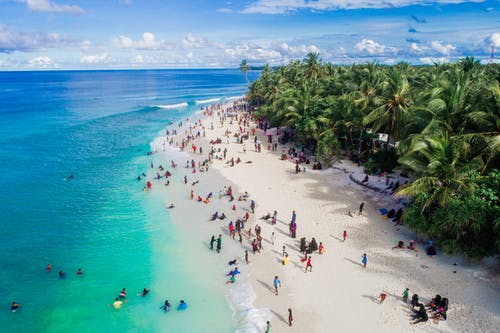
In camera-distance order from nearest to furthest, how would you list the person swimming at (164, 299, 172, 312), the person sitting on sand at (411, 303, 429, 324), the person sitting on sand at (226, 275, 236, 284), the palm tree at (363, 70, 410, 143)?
1. the person sitting on sand at (411, 303, 429, 324)
2. the person swimming at (164, 299, 172, 312)
3. the person sitting on sand at (226, 275, 236, 284)
4. the palm tree at (363, 70, 410, 143)

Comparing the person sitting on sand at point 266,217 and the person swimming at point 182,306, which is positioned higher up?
the person sitting on sand at point 266,217

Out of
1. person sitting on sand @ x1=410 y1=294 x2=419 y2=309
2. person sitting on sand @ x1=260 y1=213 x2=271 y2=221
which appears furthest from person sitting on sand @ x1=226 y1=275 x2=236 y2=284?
person sitting on sand @ x1=410 y1=294 x2=419 y2=309

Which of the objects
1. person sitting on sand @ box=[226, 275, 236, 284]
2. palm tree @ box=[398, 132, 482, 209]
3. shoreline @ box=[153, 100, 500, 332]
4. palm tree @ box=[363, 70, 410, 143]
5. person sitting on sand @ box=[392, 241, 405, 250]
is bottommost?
person sitting on sand @ box=[226, 275, 236, 284]

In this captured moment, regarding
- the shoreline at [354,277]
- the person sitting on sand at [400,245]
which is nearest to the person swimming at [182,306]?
the shoreline at [354,277]

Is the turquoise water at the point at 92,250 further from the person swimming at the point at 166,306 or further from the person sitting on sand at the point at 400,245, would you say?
the person sitting on sand at the point at 400,245

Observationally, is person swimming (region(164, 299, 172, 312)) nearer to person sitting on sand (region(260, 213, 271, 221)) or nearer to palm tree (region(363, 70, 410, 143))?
person sitting on sand (region(260, 213, 271, 221))

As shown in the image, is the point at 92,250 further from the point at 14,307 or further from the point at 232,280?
the point at 232,280

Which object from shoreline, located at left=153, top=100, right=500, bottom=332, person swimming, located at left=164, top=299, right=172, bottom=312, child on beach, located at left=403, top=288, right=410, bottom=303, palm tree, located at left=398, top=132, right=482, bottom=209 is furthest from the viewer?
palm tree, located at left=398, top=132, right=482, bottom=209

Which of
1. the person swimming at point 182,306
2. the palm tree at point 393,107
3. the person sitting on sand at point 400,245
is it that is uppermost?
the palm tree at point 393,107

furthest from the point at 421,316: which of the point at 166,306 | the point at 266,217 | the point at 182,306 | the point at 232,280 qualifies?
the point at 266,217
